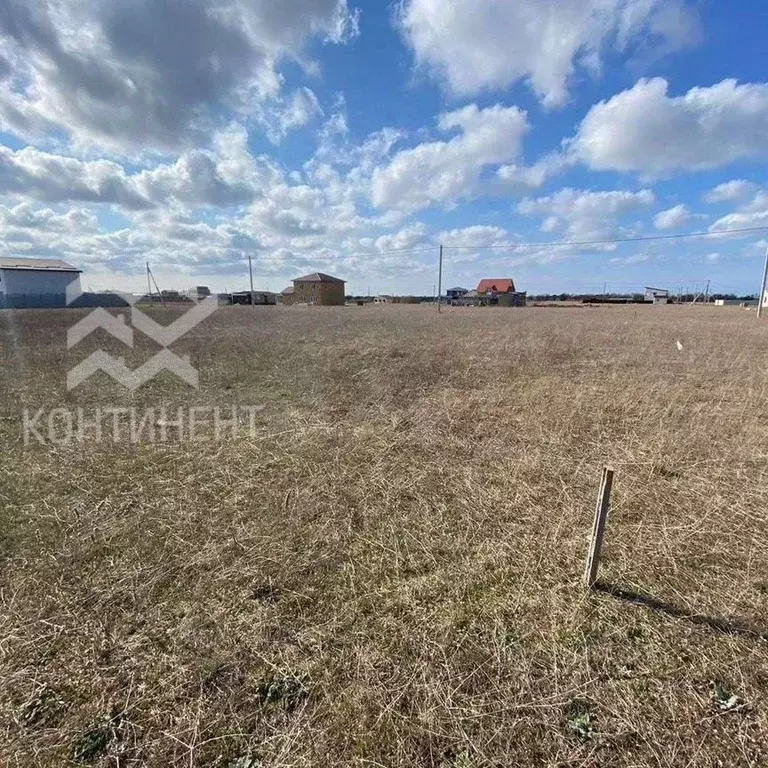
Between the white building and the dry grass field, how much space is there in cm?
3989

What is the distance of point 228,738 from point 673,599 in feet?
6.43

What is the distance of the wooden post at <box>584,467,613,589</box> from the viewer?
1714 millimetres

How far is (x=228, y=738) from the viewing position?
1.29 metres

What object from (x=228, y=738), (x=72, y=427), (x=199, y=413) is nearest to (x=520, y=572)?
(x=228, y=738)

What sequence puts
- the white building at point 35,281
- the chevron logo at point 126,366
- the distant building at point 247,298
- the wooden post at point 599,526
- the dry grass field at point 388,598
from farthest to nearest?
the distant building at point 247,298, the white building at point 35,281, the chevron logo at point 126,366, the wooden post at point 599,526, the dry grass field at point 388,598

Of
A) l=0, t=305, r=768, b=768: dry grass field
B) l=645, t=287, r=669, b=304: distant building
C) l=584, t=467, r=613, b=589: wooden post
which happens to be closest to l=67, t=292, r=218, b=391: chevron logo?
l=0, t=305, r=768, b=768: dry grass field

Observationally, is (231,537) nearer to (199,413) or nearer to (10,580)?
(10,580)

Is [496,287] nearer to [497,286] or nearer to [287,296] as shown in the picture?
[497,286]

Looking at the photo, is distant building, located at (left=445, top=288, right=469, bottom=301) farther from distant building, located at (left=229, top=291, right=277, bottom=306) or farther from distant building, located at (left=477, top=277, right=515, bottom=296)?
distant building, located at (left=229, top=291, right=277, bottom=306)

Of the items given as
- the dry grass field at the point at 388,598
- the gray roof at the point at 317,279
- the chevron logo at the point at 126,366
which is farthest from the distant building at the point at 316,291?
the dry grass field at the point at 388,598

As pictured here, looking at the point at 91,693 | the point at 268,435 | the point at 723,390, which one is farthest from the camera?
the point at 723,390

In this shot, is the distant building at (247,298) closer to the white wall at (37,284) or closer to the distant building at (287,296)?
the distant building at (287,296)

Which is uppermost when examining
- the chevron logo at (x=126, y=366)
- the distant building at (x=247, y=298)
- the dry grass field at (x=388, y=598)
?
the distant building at (x=247, y=298)

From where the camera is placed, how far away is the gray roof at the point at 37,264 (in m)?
36.8
